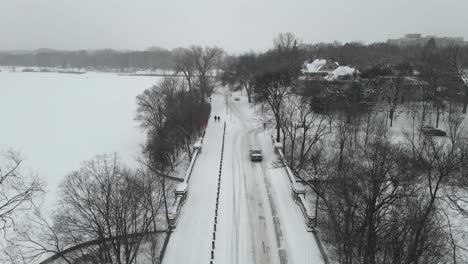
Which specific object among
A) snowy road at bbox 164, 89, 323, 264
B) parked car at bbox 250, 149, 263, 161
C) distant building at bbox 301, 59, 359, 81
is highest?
distant building at bbox 301, 59, 359, 81

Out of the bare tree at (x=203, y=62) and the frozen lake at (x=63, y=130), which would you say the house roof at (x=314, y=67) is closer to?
the bare tree at (x=203, y=62)

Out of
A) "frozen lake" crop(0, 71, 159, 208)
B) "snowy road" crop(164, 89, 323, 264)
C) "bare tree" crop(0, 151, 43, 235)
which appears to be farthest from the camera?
"frozen lake" crop(0, 71, 159, 208)

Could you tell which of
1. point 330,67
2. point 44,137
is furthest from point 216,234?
point 330,67

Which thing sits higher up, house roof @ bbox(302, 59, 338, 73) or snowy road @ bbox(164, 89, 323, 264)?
house roof @ bbox(302, 59, 338, 73)

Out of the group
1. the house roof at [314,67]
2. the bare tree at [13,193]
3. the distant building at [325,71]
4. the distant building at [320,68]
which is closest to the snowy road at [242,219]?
the bare tree at [13,193]

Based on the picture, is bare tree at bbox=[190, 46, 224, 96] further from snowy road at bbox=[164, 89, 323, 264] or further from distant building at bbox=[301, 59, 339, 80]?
snowy road at bbox=[164, 89, 323, 264]

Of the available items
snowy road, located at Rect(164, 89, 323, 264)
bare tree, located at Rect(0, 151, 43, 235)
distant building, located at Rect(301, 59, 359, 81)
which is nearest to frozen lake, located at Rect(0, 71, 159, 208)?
bare tree, located at Rect(0, 151, 43, 235)
